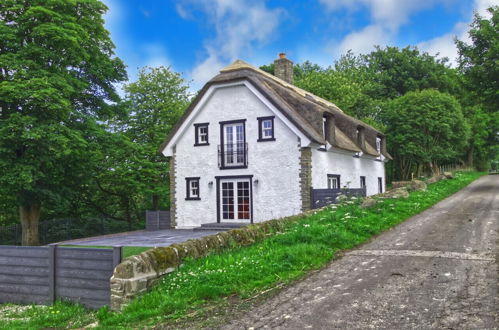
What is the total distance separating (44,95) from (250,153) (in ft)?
33.2

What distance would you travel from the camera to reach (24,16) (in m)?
19.5

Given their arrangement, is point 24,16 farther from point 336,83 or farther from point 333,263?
point 336,83

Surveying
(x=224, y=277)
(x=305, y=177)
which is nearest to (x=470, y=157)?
(x=305, y=177)

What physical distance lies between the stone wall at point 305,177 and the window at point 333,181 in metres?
2.56

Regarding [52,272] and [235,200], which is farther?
[235,200]

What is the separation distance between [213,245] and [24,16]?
53.4 feet

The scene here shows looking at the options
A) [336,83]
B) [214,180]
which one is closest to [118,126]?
[214,180]

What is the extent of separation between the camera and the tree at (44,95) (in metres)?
18.5

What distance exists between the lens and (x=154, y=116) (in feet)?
109

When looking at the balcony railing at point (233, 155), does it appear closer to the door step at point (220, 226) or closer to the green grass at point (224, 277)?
the door step at point (220, 226)

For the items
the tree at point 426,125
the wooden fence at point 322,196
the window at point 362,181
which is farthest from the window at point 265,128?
the tree at point 426,125

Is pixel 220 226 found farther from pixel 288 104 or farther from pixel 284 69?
pixel 284 69

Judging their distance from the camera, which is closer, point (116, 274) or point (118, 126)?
point (116, 274)

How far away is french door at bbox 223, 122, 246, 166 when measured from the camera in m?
22.4
